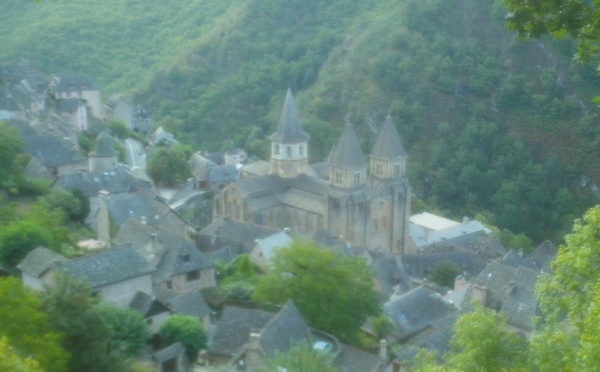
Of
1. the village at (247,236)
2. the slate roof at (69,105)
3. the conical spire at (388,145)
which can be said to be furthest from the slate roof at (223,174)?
the conical spire at (388,145)

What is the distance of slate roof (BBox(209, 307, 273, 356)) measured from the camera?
2147 centimetres

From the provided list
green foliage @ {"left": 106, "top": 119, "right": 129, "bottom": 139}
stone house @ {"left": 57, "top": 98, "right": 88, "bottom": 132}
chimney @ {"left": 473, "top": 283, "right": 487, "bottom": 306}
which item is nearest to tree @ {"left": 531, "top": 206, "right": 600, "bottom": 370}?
chimney @ {"left": 473, "top": 283, "right": 487, "bottom": 306}

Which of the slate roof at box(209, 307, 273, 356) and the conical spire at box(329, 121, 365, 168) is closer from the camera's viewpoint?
the slate roof at box(209, 307, 273, 356)

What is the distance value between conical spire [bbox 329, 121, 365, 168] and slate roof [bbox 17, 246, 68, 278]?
891 inches

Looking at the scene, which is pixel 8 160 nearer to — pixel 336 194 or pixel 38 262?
pixel 38 262

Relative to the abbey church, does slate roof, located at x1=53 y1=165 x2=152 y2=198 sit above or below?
above

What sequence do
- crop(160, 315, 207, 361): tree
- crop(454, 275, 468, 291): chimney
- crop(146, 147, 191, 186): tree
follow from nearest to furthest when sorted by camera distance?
crop(160, 315, 207, 361): tree, crop(454, 275, 468, 291): chimney, crop(146, 147, 191, 186): tree

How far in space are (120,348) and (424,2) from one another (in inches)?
2886

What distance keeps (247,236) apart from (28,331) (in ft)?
74.7

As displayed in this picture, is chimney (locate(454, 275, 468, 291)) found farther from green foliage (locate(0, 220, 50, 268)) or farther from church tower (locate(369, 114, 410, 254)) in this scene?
green foliage (locate(0, 220, 50, 268))

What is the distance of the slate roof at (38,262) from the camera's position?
2083cm

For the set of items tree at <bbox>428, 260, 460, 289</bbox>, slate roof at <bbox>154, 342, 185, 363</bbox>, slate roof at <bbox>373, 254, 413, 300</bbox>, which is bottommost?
tree at <bbox>428, 260, 460, 289</bbox>

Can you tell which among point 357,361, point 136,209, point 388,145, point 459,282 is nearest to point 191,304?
point 357,361

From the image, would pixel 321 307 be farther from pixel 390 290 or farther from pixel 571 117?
pixel 571 117
